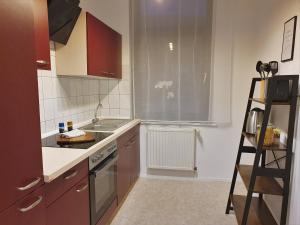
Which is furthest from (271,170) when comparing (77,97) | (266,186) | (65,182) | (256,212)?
(77,97)

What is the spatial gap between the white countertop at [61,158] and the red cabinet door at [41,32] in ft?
2.07

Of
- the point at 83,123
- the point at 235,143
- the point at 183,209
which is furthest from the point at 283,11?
the point at 83,123

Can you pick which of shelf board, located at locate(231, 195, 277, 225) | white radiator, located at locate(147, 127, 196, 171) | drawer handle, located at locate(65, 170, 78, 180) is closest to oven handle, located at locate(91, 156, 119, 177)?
drawer handle, located at locate(65, 170, 78, 180)

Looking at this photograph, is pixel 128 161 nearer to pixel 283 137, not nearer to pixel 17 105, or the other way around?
pixel 283 137

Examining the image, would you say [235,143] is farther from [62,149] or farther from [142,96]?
[62,149]

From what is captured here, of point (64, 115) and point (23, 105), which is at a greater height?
point (23, 105)

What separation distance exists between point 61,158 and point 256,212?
1.83 meters

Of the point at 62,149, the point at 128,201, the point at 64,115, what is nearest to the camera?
the point at 62,149

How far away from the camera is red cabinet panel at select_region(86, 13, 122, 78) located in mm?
2309

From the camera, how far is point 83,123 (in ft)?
9.34

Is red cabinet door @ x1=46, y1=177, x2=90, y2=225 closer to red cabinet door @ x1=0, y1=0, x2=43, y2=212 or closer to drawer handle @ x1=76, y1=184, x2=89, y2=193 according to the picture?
drawer handle @ x1=76, y1=184, x2=89, y2=193

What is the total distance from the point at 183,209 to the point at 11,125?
6.78ft

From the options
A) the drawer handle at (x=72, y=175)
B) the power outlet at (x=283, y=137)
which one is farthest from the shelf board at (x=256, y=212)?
the drawer handle at (x=72, y=175)

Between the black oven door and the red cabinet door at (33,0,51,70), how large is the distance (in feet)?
2.95
